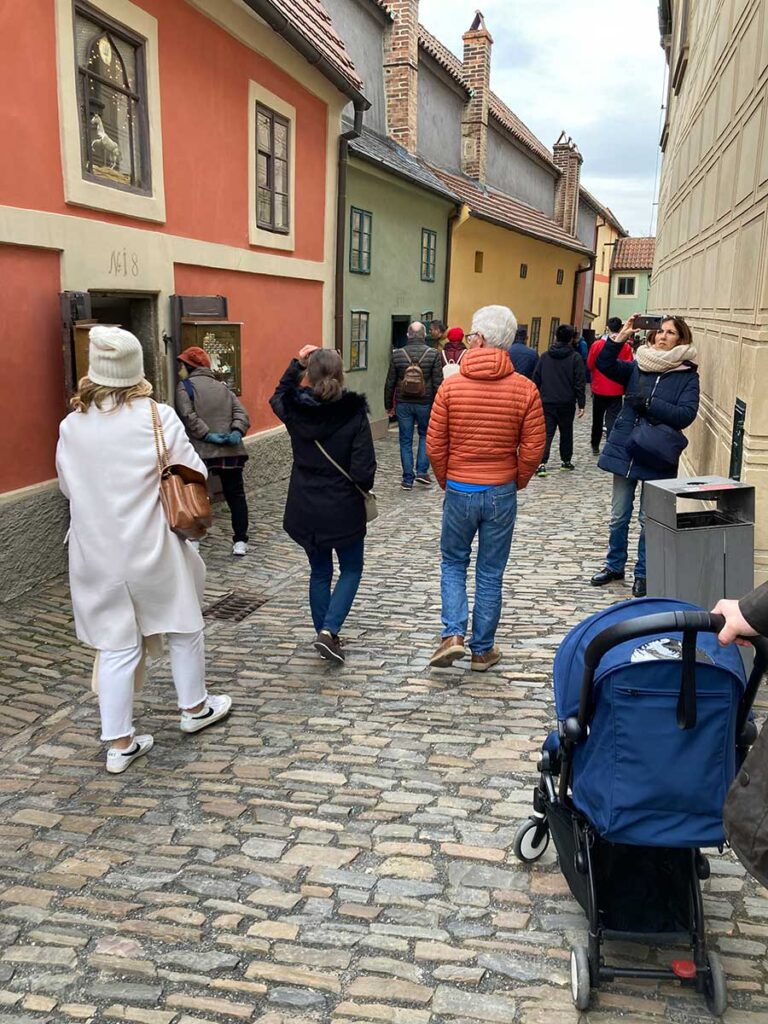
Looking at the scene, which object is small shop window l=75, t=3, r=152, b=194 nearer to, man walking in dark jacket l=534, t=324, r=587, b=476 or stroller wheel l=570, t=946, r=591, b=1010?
man walking in dark jacket l=534, t=324, r=587, b=476

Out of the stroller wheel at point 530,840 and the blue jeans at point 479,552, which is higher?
the blue jeans at point 479,552

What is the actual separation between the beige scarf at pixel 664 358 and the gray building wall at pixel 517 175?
19.9m

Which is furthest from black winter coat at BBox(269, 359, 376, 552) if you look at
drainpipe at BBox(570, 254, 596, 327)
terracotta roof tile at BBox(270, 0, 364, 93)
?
drainpipe at BBox(570, 254, 596, 327)

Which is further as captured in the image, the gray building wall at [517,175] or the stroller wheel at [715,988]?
the gray building wall at [517,175]

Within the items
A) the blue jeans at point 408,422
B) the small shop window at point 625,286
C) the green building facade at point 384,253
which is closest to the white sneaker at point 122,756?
the blue jeans at point 408,422

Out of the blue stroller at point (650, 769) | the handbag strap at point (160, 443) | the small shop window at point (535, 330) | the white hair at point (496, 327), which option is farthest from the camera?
the small shop window at point (535, 330)

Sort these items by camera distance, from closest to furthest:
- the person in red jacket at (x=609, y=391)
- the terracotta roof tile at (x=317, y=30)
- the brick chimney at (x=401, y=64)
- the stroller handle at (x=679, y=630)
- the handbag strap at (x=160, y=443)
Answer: the stroller handle at (x=679, y=630), the handbag strap at (x=160, y=443), the terracotta roof tile at (x=317, y=30), the person in red jacket at (x=609, y=391), the brick chimney at (x=401, y=64)

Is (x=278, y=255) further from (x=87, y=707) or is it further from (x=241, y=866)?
(x=241, y=866)

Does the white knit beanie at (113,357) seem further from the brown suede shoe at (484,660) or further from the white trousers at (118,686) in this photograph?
the brown suede shoe at (484,660)

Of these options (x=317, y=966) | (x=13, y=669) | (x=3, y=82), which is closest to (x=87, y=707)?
(x=13, y=669)

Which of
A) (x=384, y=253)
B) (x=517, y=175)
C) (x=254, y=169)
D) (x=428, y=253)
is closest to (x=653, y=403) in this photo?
(x=254, y=169)

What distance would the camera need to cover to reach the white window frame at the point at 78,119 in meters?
6.43

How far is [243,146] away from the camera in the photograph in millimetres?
9594

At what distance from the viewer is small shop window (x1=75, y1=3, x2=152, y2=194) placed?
22.5 feet
